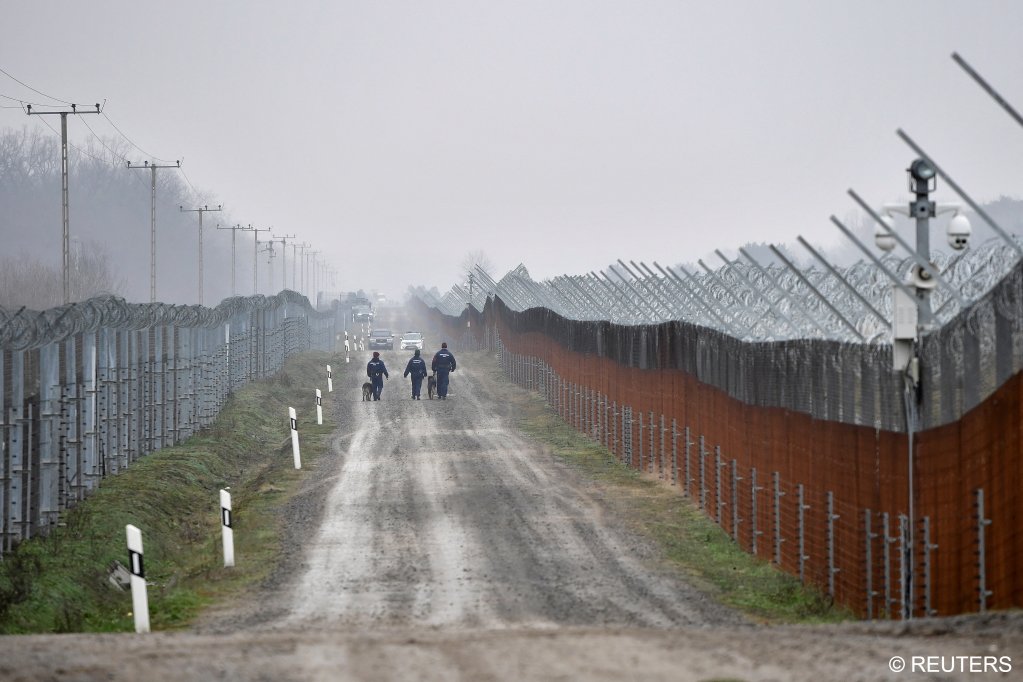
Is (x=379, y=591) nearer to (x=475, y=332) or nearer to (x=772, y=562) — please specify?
(x=772, y=562)

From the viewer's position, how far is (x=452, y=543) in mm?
17781

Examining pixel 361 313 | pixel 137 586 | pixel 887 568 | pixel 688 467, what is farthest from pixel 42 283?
pixel 887 568

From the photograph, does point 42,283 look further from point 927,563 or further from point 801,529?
point 927,563

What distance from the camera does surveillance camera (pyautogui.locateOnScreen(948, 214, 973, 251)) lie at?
12625mm

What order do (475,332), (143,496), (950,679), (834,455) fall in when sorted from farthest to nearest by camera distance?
(475,332) → (143,496) → (834,455) → (950,679)

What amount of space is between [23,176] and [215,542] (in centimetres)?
10977

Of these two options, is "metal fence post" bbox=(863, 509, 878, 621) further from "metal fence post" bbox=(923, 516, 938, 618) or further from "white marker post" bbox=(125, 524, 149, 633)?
"white marker post" bbox=(125, 524, 149, 633)

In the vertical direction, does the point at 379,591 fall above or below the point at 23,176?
below

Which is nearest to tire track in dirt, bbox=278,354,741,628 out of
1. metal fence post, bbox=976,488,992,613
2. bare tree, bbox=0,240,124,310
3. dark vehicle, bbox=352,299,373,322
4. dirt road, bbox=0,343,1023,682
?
dirt road, bbox=0,343,1023,682

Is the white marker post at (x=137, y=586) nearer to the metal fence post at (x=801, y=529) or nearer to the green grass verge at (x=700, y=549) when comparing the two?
the green grass verge at (x=700, y=549)

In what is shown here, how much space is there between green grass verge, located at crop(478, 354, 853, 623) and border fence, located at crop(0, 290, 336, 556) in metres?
7.38

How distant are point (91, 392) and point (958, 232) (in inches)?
538

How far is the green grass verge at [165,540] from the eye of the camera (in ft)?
45.4

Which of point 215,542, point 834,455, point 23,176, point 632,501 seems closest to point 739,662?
point 834,455
